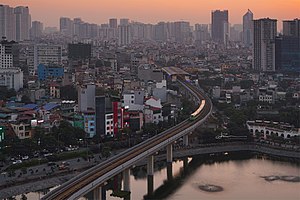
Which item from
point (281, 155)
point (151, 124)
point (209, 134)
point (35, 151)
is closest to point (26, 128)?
point (35, 151)

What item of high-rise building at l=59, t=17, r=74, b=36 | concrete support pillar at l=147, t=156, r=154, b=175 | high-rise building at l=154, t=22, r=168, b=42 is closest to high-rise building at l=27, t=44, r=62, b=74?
concrete support pillar at l=147, t=156, r=154, b=175

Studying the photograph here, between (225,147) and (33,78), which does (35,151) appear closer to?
(225,147)

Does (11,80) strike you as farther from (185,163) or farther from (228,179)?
(228,179)

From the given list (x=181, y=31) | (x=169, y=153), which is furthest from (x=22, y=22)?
(x=169, y=153)

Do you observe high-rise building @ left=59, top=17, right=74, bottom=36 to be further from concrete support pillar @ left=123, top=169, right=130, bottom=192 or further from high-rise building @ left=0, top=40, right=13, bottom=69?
concrete support pillar @ left=123, top=169, right=130, bottom=192

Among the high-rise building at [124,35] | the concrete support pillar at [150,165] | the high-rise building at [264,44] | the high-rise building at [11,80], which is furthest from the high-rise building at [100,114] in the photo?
the high-rise building at [124,35]
